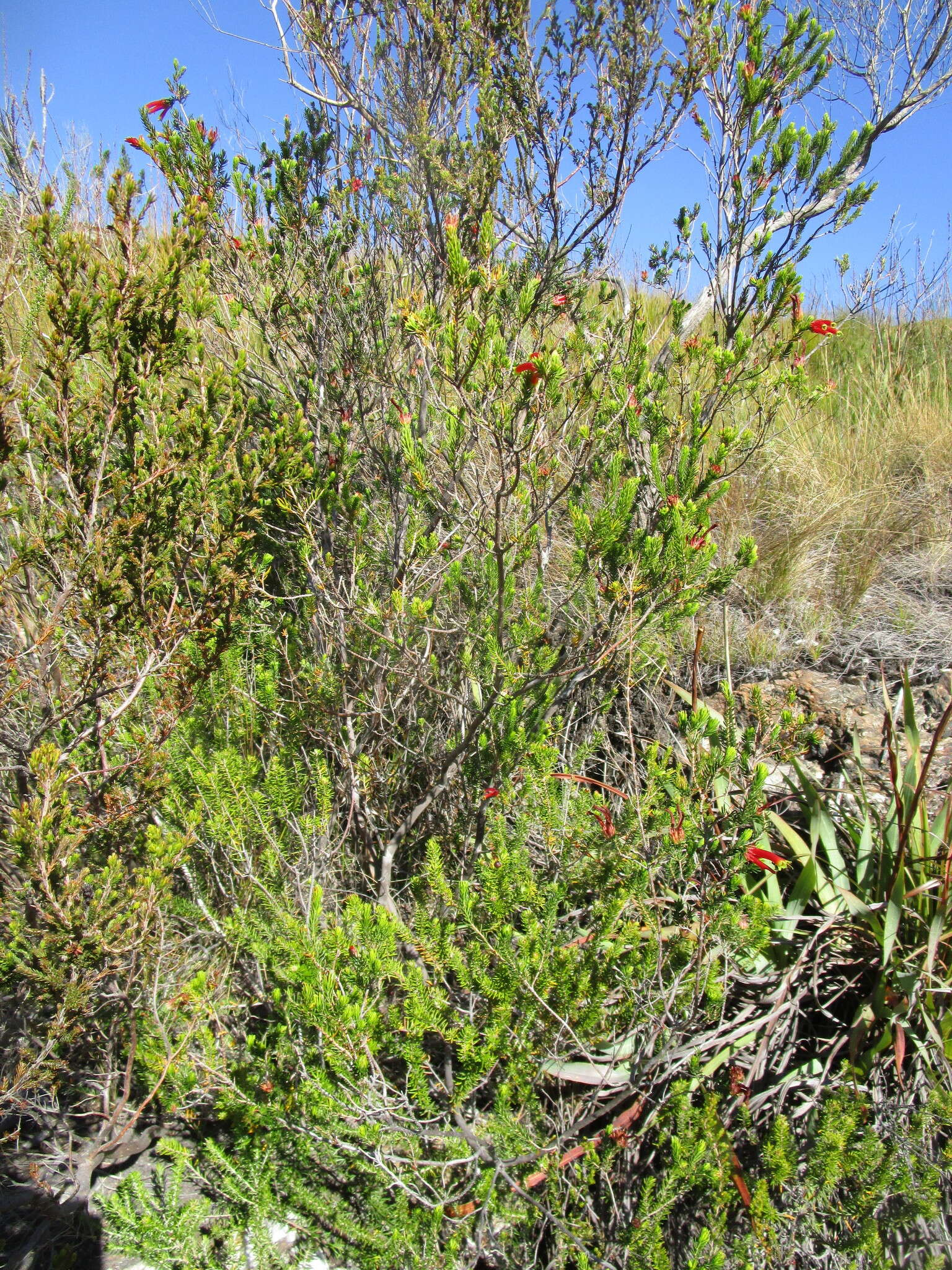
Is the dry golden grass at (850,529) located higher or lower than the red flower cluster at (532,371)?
lower

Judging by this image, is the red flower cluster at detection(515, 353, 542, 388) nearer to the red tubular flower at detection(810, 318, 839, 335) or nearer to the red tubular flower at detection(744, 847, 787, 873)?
the red tubular flower at detection(810, 318, 839, 335)

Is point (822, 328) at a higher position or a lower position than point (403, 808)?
higher

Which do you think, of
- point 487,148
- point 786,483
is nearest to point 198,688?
point 487,148

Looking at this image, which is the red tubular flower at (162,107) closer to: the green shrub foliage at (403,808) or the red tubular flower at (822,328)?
the green shrub foliage at (403,808)

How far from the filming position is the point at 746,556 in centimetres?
217

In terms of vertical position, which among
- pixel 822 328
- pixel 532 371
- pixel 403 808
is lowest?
pixel 403 808

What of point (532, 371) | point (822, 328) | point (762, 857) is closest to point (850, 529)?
point (822, 328)

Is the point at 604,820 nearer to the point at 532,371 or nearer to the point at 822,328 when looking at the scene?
the point at 532,371

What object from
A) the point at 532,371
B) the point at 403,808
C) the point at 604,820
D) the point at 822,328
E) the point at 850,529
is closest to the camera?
the point at 532,371

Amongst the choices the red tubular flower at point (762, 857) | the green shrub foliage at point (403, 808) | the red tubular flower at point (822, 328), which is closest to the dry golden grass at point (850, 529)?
the red tubular flower at point (822, 328)

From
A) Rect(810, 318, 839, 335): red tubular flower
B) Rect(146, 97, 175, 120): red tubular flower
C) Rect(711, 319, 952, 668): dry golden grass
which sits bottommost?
Rect(711, 319, 952, 668): dry golden grass

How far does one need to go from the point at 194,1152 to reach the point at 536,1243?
903 mm

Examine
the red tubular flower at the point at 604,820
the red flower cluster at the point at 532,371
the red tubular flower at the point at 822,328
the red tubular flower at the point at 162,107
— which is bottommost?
the red tubular flower at the point at 604,820

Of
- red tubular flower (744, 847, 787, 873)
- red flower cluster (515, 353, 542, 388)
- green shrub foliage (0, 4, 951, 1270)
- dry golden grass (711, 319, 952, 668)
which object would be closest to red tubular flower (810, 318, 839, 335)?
green shrub foliage (0, 4, 951, 1270)
